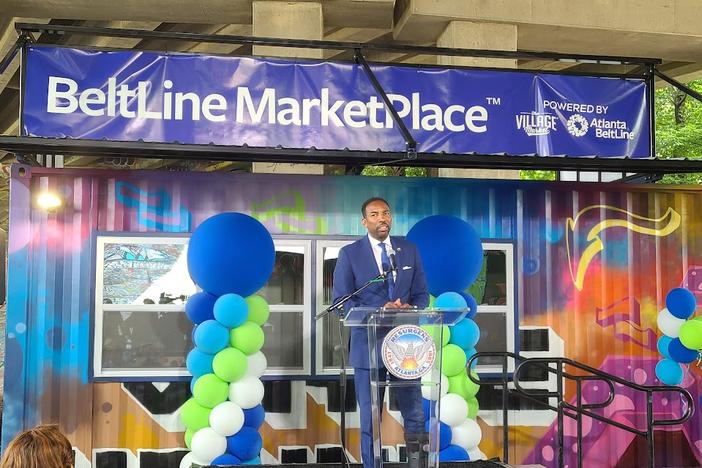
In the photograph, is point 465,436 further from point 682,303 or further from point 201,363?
point 682,303

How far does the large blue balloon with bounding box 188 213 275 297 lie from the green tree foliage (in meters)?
16.5

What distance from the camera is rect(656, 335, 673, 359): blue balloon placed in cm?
732

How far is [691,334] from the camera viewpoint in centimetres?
701

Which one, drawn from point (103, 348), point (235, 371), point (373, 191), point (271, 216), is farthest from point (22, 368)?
point (373, 191)

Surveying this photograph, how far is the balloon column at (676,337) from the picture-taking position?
7.15 metres

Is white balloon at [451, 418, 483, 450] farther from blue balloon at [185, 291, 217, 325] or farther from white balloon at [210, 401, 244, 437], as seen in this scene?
blue balloon at [185, 291, 217, 325]

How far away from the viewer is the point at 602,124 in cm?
738

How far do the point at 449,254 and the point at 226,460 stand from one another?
2400 millimetres

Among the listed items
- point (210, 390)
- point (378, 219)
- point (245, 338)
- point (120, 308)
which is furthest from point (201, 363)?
point (378, 219)

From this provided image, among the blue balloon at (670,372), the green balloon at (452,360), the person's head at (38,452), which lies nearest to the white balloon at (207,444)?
the green balloon at (452,360)

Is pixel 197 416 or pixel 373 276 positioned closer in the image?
pixel 373 276

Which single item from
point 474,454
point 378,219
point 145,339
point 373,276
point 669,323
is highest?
point 378,219

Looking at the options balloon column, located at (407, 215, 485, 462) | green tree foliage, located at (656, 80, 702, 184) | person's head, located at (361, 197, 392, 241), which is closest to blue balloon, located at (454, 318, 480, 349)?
balloon column, located at (407, 215, 485, 462)

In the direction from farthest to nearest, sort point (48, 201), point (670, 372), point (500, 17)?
1. point (500, 17)
2. point (670, 372)
3. point (48, 201)
